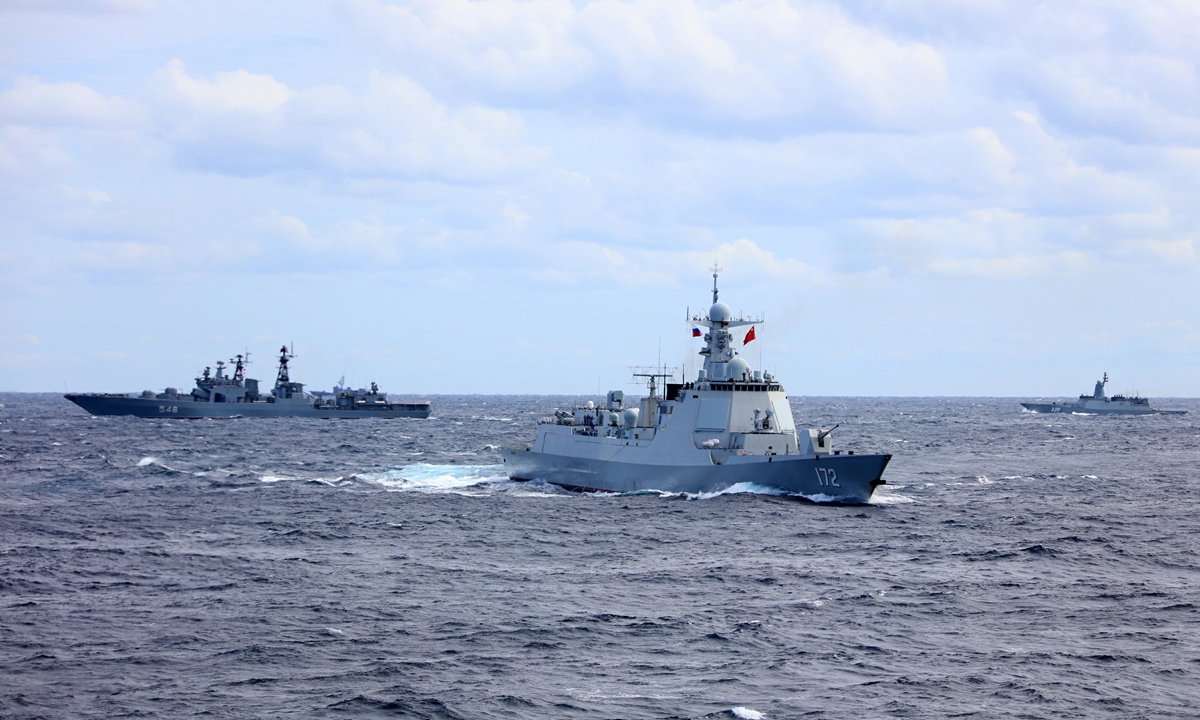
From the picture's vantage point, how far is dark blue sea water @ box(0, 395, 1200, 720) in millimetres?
18781

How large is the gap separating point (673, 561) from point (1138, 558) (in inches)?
561

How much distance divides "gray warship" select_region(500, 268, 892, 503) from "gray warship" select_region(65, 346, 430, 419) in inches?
3286

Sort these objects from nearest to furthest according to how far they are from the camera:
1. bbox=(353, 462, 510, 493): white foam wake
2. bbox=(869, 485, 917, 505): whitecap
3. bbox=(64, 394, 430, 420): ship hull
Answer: bbox=(869, 485, 917, 505): whitecap
bbox=(353, 462, 510, 493): white foam wake
bbox=(64, 394, 430, 420): ship hull

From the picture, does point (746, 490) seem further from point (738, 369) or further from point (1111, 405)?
point (1111, 405)

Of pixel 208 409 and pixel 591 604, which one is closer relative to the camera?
pixel 591 604

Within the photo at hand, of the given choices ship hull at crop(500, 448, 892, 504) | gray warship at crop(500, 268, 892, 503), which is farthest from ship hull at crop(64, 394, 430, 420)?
ship hull at crop(500, 448, 892, 504)

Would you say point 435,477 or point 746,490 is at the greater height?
point 746,490

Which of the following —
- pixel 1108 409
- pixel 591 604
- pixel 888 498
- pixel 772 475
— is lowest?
pixel 591 604

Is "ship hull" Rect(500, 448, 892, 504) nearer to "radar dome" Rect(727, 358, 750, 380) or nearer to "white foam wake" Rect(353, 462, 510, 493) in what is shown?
"radar dome" Rect(727, 358, 750, 380)

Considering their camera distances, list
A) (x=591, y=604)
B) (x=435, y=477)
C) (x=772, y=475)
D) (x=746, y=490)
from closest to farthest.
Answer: (x=591, y=604) → (x=772, y=475) → (x=746, y=490) → (x=435, y=477)

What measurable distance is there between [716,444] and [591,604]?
19955 mm

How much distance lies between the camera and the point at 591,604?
25.6 meters

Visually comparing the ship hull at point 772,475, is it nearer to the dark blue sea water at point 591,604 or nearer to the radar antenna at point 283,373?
the dark blue sea water at point 591,604

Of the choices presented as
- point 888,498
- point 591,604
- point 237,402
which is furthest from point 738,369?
point 237,402
